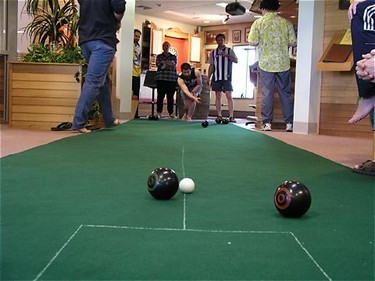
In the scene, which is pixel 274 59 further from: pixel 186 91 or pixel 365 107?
pixel 365 107

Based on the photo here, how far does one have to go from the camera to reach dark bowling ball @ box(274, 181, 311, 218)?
56.8 inches

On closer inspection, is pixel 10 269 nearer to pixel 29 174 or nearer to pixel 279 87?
pixel 29 174

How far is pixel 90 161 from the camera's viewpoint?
8.51ft

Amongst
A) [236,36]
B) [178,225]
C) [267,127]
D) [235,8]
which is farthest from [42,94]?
[236,36]

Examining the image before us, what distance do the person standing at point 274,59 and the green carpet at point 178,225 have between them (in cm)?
327

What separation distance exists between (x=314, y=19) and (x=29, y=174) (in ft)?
14.2

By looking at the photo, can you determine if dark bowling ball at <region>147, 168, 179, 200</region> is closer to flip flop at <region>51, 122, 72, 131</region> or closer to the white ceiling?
flip flop at <region>51, 122, 72, 131</region>

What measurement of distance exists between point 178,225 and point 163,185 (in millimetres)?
323

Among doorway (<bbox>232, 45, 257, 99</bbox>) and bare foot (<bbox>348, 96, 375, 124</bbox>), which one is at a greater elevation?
doorway (<bbox>232, 45, 257, 99</bbox>)

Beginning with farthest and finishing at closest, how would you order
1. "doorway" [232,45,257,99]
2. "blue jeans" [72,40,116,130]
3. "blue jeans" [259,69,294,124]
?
1. "doorway" [232,45,257,99]
2. "blue jeans" [259,69,294,124]
3. "blue jeans" [72,40,116,130]

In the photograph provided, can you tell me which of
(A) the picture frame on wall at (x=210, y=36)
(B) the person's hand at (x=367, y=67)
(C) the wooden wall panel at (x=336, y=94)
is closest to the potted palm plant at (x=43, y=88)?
(C) the wooden wall panel at (x=336, y=94)

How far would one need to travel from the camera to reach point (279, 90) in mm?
5824

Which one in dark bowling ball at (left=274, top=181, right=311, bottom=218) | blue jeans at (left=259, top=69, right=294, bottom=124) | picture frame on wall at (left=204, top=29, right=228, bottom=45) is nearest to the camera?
dark bowling ball at (left=274, top=181, right=311, bottom=218)

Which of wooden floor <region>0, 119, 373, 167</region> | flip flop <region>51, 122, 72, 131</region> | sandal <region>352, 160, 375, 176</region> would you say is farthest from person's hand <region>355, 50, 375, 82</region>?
flip flop <region>51, 122, 72, 131</region>
